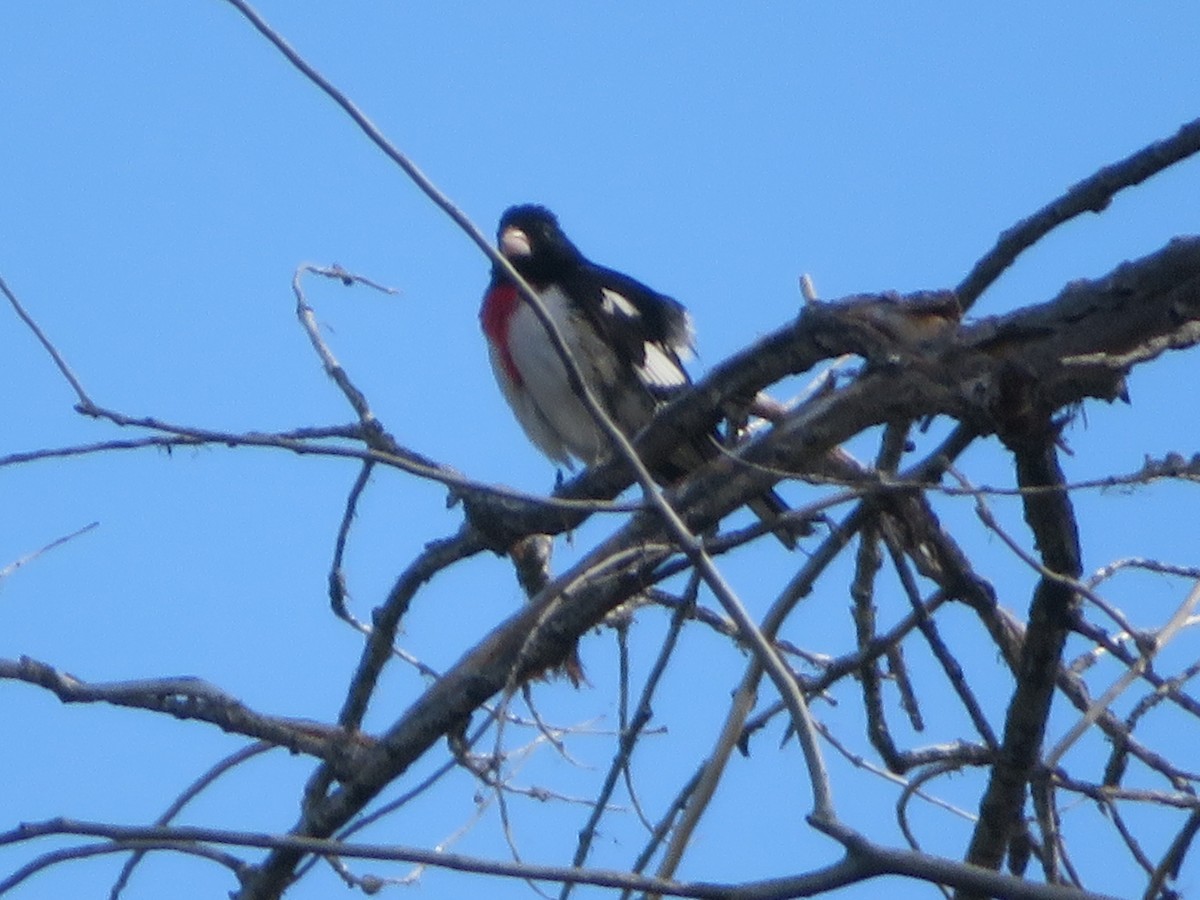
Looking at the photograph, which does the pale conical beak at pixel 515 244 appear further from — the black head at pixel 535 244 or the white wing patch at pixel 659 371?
the white wing patch at pixel 659 371

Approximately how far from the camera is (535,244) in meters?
5.50

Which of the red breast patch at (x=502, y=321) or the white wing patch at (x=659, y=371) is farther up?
the red breast patch at (x=502, y=321)

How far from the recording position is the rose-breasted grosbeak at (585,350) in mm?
4910

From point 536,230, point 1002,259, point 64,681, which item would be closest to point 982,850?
point 1002,259

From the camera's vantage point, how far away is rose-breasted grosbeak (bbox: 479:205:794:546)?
4910 mm

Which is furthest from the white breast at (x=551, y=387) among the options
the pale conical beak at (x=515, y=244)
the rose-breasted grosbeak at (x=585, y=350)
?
the pale conical beak at (x=515, y=244)

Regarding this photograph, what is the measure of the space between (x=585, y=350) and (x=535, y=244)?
2.17 feet

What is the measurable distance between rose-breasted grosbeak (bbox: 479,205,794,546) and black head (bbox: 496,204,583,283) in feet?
0.04

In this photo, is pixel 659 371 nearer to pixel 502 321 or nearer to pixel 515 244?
pixel 502 321

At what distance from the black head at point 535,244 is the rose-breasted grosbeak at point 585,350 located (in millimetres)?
11

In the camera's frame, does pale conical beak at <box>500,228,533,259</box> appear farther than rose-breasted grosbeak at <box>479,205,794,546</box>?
Yes

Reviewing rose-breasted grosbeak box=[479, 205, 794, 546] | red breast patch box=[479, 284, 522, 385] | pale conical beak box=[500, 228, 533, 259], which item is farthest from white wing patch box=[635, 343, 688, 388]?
pale conical beak box=[500, 228, 533, 259]

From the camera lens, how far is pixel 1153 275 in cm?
212

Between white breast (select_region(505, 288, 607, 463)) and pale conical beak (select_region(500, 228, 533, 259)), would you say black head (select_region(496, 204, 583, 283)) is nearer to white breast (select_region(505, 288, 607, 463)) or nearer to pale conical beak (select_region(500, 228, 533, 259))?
pale conical beak (select_region(500, 228, 533, 259))
